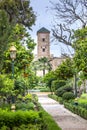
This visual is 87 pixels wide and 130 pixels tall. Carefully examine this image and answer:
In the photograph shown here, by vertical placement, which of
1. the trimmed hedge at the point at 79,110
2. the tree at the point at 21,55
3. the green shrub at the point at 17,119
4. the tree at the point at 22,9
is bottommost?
the trimmed hedge at the point at 79,110

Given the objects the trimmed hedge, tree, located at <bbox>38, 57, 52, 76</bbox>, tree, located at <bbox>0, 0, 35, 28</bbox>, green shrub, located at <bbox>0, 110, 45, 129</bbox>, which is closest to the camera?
green shrub, located at <bbox>0, 110, 45, 129</bbox>

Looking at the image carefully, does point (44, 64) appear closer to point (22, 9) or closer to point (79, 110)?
point (22, 9)

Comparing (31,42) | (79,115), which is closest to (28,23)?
(31,42)

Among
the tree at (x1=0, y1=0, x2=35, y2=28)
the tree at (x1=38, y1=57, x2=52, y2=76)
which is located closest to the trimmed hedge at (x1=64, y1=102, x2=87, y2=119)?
the tree at (x1=0, y1=0, x2=35, y2=28)

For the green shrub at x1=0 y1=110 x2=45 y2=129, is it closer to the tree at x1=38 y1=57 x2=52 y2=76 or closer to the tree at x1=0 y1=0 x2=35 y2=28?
the tree at x1=0 y1=0 x2=35 y2=28

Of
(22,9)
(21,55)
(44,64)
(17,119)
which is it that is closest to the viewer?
(17,119)

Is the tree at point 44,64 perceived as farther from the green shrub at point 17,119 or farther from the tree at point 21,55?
the green shrub at point 17,119

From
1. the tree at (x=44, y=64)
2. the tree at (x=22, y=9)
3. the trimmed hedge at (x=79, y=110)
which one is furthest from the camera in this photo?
the tree at (x=44, y=64)

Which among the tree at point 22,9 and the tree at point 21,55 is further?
the tree at point 22,9

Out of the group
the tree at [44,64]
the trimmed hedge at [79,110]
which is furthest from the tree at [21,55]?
the tree at [44,64]

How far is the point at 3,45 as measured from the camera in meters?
11.2

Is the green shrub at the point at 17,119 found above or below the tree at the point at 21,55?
below

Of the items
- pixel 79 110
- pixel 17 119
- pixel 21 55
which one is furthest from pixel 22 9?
pixel 17 119

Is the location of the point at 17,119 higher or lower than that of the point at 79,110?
higher
